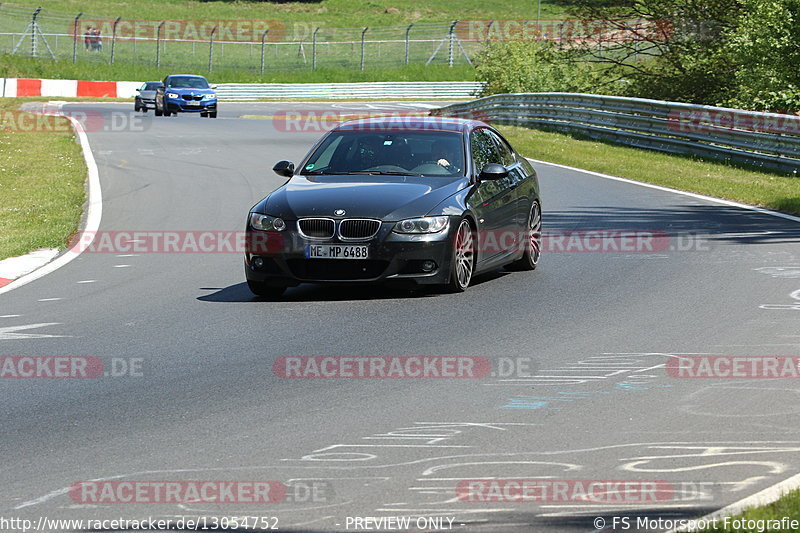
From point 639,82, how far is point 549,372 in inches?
1156

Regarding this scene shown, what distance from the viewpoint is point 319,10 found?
8919 cm

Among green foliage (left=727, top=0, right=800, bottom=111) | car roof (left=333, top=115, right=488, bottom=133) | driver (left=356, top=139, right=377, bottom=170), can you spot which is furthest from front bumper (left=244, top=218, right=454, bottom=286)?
green foliage (left=727, top=0, right=800, bottom=111)

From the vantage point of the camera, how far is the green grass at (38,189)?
1550 cm

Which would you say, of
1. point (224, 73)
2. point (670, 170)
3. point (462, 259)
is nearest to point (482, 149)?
point (462, 259)

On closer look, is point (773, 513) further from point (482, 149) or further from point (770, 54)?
point (770, 54)

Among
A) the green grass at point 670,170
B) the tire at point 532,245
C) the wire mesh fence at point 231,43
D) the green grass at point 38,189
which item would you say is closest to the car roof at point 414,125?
the tire at point 532,245

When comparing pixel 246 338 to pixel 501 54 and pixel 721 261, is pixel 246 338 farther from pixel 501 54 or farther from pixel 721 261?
pixel 501 54

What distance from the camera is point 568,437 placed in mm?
6582

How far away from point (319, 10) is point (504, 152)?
256 feet

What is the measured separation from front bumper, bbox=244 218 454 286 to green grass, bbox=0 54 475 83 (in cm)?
5129

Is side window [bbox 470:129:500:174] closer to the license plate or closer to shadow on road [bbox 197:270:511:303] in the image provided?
shadow on road [bbox 197:270:511:303]

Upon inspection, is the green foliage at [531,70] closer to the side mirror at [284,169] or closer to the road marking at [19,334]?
the side mirror at [284,169]

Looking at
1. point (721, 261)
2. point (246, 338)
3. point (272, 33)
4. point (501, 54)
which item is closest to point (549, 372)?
point (246, 338)

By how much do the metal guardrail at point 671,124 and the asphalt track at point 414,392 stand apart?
8720 mm
